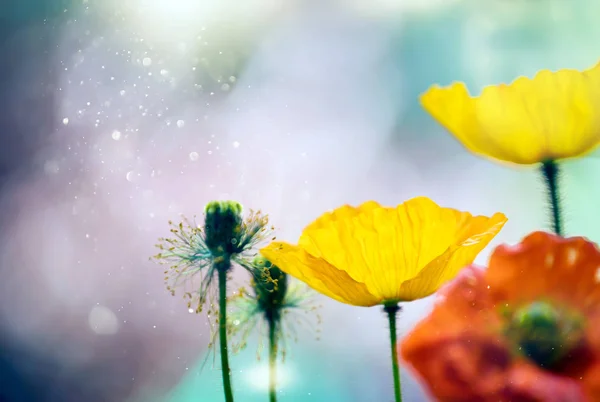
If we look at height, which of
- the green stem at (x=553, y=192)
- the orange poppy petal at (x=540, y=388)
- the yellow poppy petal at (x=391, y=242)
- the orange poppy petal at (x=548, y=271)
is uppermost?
the green stem at (x=553, y=192)

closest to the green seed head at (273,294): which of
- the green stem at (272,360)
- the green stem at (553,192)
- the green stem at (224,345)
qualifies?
the green stem at (272,360)

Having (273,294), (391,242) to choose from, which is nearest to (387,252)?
(391,242)

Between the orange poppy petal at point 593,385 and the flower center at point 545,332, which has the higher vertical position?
the flower center at point 545,332

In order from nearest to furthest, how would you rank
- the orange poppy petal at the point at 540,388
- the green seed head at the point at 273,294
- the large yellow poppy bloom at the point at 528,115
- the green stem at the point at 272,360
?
the orange poppy petal at the point at 540,388 < the large yellow poppy bloom at the point at 528,115 < the green stem at the point at 272,360 < the green seed head at the point at 273,294

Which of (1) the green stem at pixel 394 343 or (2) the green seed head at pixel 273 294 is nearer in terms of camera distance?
(1) the green stem at pixel 394 343

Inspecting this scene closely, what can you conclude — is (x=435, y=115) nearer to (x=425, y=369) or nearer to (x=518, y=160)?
(x=518, y=160)

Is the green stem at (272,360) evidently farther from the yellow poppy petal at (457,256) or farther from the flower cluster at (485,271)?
the yellow poppy petal at (457,256)

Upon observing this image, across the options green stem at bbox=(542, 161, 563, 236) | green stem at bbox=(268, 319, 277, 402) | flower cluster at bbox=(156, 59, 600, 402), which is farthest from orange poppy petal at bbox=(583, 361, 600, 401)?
green stem at bbox=(268, 319, 277, 402)
